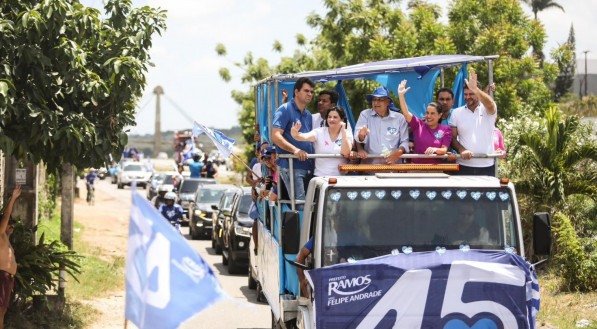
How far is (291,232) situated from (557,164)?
34.1ft

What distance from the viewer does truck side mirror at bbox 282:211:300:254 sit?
9891 millimetres

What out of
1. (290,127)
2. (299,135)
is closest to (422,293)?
(299,135)

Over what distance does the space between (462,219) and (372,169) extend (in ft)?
3.87

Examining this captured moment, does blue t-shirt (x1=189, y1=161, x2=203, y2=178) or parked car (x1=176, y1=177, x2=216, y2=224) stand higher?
blue t-shirt (x1=189, y1=161, x2=203, y2=178)

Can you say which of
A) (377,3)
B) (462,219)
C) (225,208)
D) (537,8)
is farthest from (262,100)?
(537,8)

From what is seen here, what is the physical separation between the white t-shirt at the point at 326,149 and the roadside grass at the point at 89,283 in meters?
4.96

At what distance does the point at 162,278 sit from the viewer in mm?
7102

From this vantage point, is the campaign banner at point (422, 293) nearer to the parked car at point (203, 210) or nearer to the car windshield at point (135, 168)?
the parked car at point (203, 210)

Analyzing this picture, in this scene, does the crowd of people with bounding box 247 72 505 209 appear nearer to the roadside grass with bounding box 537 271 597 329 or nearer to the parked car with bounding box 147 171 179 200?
the roadside grass with bounding box 537 271 597 329

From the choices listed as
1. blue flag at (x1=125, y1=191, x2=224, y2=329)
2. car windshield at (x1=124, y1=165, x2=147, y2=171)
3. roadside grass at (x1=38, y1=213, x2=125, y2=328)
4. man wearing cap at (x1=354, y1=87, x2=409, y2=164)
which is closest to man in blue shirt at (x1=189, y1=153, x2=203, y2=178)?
roadside grass at (x1=38, y1=213, x2=125, y2=328)

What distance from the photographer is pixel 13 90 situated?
468 inches

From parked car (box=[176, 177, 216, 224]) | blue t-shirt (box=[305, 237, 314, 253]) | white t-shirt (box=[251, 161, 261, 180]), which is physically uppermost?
white t-shirt (box=[251, 161, 261, 180])

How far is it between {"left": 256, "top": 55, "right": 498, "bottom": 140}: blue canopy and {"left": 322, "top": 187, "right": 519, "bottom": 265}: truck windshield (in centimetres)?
239

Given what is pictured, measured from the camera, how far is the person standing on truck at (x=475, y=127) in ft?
36.7
